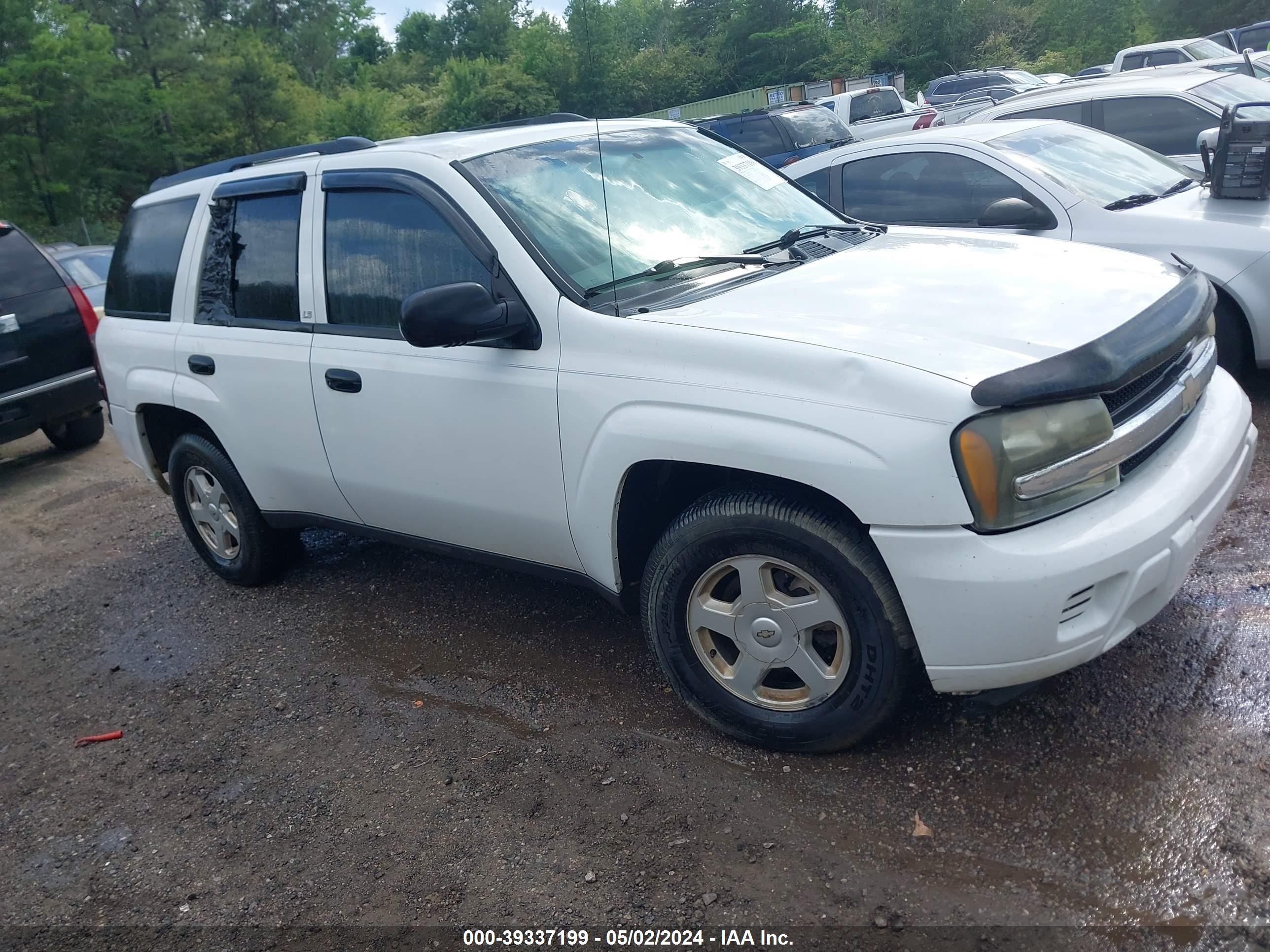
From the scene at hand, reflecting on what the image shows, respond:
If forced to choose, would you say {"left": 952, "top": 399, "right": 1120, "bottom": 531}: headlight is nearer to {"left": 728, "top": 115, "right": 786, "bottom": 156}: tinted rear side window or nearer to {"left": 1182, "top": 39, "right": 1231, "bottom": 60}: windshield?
{"left": 728, "top": 115, "right": 786, "bottom": 156}: tinted rear side window

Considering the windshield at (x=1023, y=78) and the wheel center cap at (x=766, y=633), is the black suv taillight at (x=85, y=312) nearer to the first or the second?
the wheel center cap at (x=766, y=633)

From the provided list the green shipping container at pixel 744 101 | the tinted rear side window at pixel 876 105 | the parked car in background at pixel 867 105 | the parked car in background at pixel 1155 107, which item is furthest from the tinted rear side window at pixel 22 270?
the green shipping container at pixel 744 101

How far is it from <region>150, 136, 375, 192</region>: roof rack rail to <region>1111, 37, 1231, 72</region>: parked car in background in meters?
18.2

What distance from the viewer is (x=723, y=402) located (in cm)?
288

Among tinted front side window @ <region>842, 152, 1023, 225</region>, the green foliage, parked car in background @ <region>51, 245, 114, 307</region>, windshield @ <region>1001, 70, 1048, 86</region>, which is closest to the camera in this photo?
tinted front side window @ <region>842, 152, 1023, 225</region>

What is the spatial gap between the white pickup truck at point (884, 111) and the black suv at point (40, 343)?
1172cm

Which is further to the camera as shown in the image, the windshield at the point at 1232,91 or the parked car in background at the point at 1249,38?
the parked car in background at the point at 1249,38

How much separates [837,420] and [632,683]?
1466 mm

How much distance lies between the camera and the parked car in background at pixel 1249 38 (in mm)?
21875

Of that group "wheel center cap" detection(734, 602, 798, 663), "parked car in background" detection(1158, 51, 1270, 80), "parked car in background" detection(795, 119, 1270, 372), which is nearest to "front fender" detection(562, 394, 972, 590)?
"wheel center cap" detection(734, 602, 798, 663)

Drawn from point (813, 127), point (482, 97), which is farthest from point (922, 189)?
point (482, 97)

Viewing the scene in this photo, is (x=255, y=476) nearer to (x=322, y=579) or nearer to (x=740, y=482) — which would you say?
(x=322, y=579)

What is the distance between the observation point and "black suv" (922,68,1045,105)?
79.3 ft

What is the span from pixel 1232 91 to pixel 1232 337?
3.80 metres
